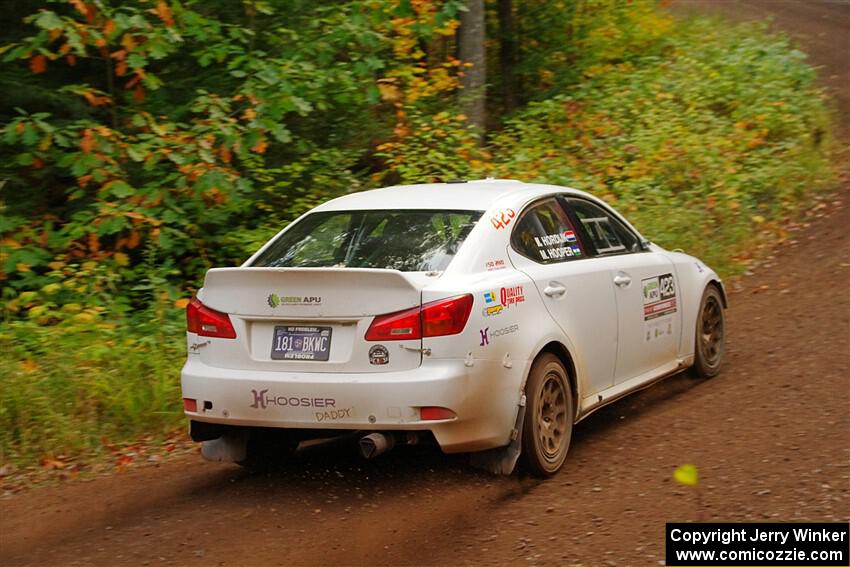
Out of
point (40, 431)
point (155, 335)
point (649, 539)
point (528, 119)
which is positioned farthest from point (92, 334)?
point (528, 119)

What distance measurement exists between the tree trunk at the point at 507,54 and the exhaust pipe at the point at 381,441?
11.8 metres

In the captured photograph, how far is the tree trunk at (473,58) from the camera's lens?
46.9ft

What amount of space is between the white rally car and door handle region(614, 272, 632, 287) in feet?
0.04

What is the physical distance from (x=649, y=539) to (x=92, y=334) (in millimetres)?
5137

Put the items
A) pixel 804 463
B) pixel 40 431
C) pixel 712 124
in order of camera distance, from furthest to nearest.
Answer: pixel 712 124 < pixel 40 431 < pixel 804 463

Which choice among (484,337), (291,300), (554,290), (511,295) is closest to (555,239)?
(554,290)

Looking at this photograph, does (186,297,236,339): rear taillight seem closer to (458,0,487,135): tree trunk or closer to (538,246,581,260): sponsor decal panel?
(538,246,581,260): sponsor decal panel

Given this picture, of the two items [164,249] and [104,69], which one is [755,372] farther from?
Result: [104,69]

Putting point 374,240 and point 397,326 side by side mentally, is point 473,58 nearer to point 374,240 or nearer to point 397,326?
point 374,240

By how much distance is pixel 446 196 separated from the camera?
256 inches

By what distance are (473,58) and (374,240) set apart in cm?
887

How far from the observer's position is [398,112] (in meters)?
13.0

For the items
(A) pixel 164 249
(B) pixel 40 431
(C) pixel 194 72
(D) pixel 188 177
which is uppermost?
(C) pixel 194 72

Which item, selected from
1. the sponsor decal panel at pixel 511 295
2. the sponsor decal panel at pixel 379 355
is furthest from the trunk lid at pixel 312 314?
the sponsor decal panel at pixel 511 295
